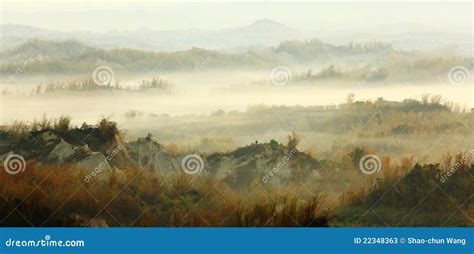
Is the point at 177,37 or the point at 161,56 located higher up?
the point at 177,37

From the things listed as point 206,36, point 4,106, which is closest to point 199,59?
point 206,36

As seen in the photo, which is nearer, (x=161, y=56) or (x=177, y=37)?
(x=161, y=56)

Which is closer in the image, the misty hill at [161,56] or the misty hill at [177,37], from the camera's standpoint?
the misty hill at [161,56]

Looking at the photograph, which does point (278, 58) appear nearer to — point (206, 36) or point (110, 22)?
point (206, 36)

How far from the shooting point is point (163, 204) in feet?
64.0

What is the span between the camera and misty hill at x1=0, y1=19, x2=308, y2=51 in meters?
20.6

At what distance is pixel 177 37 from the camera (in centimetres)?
2089

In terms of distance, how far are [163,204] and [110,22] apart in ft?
11.8

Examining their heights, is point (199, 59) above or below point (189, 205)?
above

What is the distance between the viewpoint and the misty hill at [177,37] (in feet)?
67.5

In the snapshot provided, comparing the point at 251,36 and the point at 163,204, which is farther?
the point at 251,36

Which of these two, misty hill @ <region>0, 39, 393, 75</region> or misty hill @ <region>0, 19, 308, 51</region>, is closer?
misty hill @ <region>0, 39, 393, 75</region>

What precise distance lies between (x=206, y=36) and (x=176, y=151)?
2321 mm
